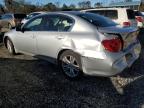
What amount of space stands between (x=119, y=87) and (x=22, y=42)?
10.8ft

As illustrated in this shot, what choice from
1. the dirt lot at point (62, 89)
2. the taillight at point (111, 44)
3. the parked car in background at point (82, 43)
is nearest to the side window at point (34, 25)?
the parked car in background at point (82, 43)

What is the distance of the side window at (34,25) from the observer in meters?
7.10

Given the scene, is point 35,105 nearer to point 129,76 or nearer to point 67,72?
point 67,72

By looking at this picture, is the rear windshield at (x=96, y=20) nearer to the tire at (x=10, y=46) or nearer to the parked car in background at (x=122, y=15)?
the tire at (x=10, y=46)

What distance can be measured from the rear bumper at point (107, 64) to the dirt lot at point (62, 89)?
36 cm

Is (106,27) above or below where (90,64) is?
above

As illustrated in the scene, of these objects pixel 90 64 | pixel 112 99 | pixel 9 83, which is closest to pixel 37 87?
pixel 9 83

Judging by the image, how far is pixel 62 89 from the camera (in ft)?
18.3

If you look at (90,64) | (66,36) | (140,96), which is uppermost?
(66,36)

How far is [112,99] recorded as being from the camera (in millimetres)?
5027

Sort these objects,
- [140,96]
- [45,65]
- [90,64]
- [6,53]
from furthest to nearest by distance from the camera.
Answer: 1. [6,53]
2. [45,65]
3. [90,64]
4. [140,96]

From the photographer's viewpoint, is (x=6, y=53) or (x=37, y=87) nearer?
(x=37, y=87)

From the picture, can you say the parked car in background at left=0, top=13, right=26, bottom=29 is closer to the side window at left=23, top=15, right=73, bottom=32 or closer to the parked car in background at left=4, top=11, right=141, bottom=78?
the side window at left=23, top=15, right=73, bottom=32

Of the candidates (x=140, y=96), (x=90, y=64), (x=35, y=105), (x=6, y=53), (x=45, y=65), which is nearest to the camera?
(x=35, y=105)
